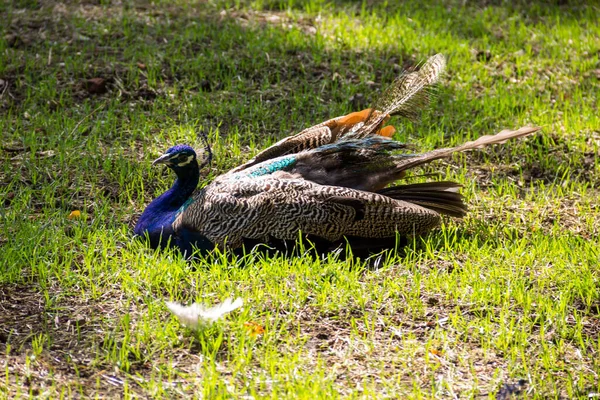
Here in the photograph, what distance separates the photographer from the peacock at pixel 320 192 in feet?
15.1

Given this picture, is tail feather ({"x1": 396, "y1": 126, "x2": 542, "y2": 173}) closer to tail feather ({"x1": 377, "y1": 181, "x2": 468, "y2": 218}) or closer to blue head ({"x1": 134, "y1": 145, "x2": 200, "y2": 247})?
tail feather ({"x1": 377, "y1": 181, "x2": 468, "y2": 218})

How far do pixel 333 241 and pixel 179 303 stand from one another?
1.08 meters

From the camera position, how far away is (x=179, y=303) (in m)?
3.95

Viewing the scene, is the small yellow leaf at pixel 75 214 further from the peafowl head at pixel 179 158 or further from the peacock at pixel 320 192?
the peafowl head at pixel 179 158

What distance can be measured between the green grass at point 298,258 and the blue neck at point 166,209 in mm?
127

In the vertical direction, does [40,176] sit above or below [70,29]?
below

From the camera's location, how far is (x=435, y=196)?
4.98 m

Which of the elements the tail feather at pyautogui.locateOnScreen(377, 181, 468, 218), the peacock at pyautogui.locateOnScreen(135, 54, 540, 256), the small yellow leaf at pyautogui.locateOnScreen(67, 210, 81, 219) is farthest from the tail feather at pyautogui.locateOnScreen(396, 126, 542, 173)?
the small yellow leaf at pyautogui.locateOnScreen(67, 210, 81, 219)

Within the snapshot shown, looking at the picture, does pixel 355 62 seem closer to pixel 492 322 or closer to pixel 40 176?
pixel 40 176

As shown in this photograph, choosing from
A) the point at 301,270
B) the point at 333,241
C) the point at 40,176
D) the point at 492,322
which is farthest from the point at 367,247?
the point at 40,176

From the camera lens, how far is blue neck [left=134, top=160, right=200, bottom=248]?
471cm

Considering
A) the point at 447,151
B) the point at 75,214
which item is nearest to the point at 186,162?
the point at 75,214

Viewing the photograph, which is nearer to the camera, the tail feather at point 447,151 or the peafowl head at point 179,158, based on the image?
the peafowl head at point 179,158

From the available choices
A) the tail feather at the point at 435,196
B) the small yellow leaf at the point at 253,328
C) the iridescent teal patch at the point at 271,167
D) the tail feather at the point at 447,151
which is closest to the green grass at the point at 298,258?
the small yellow leaf at the point at 253,328
